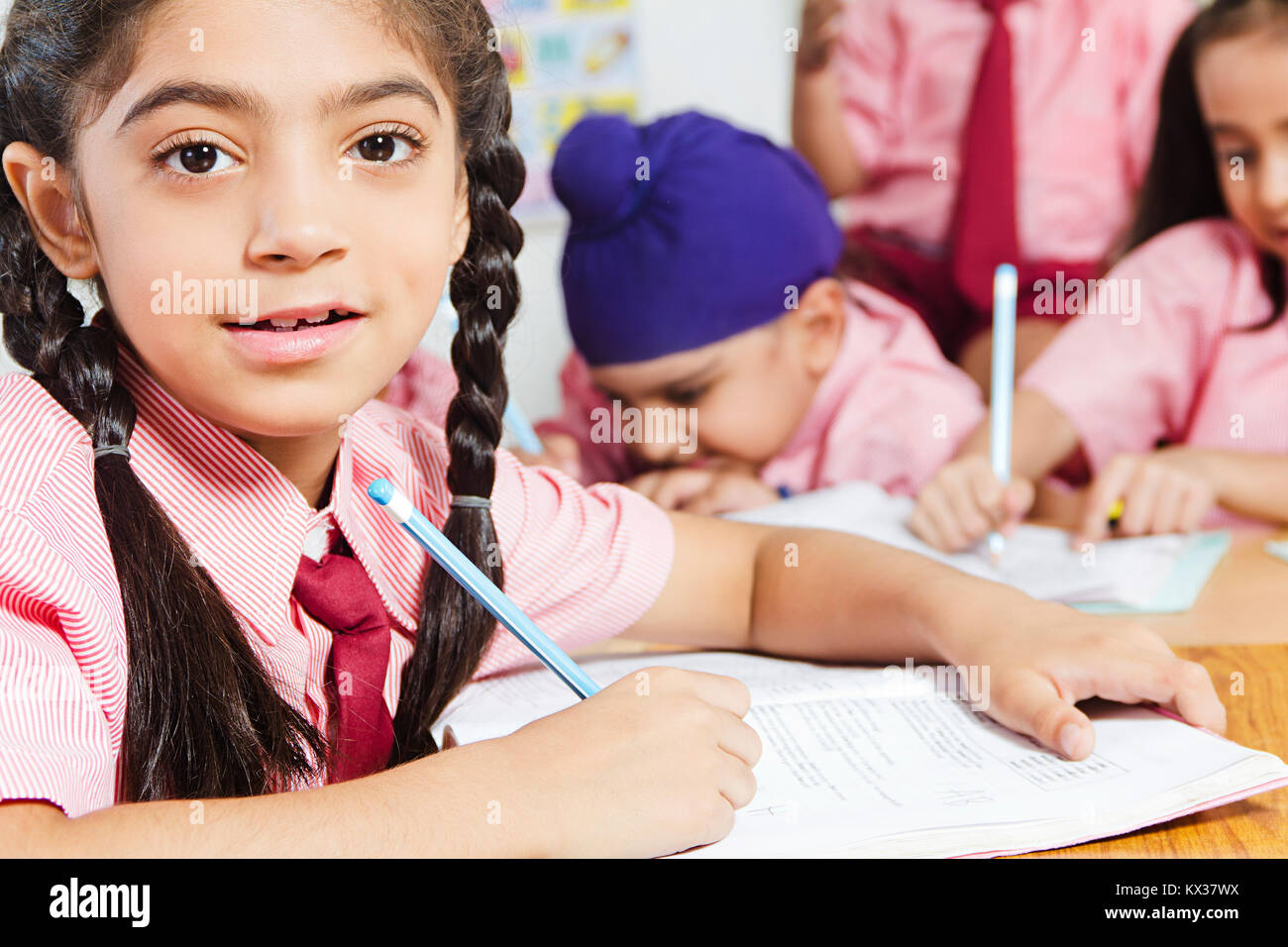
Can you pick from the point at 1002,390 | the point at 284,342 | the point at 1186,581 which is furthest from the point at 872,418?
the point at 284,342

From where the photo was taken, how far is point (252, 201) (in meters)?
0.51

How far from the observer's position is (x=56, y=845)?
407 mm

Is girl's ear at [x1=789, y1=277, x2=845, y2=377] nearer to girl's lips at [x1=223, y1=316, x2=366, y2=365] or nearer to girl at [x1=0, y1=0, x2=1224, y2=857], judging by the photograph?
girl at [x1=0, y1=0, x2=1224, y2=857]

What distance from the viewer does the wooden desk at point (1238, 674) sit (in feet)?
1.56

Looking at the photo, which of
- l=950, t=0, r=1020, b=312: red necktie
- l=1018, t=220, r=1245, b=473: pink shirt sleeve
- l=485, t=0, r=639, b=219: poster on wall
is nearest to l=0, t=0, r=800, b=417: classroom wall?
l=485, t=0, r=639, b=219: poster on wall

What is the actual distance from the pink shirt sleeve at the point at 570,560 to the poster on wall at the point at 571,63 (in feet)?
2.92

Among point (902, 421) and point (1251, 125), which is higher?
point (1251, 125)

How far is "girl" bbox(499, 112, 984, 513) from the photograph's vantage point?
1.16 meters

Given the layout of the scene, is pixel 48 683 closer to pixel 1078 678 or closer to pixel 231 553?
pixel 231 553

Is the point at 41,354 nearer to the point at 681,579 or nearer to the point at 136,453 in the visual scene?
the point at 136,453

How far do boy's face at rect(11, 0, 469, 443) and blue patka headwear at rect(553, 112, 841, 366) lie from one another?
1.94ft

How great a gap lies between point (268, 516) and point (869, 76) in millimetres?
1097

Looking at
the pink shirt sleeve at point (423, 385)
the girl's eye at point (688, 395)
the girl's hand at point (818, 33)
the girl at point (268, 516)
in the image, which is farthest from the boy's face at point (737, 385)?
the girl at point (268, 516)
